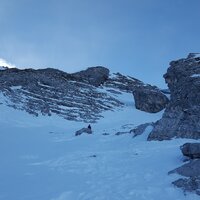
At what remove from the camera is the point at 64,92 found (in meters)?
60.0

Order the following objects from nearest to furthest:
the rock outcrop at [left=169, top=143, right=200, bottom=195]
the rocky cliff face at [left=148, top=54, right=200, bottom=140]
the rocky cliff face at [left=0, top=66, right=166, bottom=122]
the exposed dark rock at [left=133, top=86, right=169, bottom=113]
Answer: the rock outcrop at [left=169, top=143, right=200, bottom=195]
the rocky cliff face at [left=148, top=54, right=200, bottom=140]
the rocky cliff face at [left=0, top=66, right=166, bottom=122]
the exposed dark rock at [left=133, top=86, right=169, bottom=113]

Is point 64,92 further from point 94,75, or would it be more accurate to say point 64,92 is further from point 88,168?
point 88,168

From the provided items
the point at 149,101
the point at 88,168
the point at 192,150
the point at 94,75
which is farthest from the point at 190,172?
the point at 94,75

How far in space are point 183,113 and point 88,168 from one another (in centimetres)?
1038

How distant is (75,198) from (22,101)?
3844cm

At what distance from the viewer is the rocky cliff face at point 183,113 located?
2413 centimetres

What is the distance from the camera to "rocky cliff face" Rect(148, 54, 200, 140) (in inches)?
950

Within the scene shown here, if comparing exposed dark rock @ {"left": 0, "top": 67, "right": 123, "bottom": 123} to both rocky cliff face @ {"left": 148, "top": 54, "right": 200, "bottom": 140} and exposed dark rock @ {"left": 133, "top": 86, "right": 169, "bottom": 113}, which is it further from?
rocky cliff face @ {"left": 148, "top": 54, "right": 200, "bottom": 140}

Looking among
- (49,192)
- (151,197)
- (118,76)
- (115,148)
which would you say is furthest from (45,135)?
(118,76)

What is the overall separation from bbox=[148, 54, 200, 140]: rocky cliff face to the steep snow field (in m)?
1.29

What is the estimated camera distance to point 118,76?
86.4m

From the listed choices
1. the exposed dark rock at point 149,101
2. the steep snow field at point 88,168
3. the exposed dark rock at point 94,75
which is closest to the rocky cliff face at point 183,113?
the steep snow field at point 88,168

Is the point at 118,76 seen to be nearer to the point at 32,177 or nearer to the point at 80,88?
the point at 80,88

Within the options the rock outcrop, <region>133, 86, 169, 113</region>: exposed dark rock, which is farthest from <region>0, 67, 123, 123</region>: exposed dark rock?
the rock outcrop
